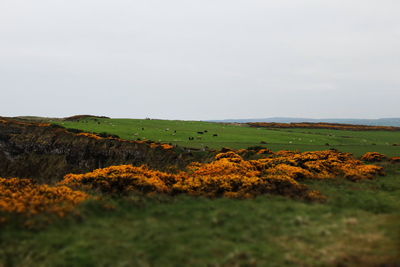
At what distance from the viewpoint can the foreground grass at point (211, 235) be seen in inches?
365

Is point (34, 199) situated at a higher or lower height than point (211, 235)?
higher

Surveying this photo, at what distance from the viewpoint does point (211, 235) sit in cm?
1142

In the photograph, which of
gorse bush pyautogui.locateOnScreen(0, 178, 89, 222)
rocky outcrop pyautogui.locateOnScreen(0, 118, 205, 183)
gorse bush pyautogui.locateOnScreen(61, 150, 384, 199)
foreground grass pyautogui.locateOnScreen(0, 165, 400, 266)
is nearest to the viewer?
foreground grass pyautogui.locateOnScreen(0, 165, 400, 266)

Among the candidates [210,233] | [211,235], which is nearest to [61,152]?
[210,233]

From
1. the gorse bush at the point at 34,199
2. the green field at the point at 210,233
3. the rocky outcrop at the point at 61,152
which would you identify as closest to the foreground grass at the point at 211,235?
the green field at the point at 210,233

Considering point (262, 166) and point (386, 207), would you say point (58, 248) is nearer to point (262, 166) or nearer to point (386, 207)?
point (386, 207)

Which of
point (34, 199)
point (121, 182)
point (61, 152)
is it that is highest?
point (34, 199)

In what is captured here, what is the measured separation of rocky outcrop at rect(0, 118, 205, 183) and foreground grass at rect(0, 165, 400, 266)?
2455 centimetres

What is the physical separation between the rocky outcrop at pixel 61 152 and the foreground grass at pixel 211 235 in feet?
80.5

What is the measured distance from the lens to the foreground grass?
9.27 m

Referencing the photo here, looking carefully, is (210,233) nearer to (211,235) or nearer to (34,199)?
(211,235)

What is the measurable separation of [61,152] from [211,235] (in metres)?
44.2

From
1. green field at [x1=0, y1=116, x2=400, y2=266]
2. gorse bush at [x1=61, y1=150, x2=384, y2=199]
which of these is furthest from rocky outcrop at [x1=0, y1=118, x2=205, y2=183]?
green field at [x1=0, y1=116, x2=400, y2=266]

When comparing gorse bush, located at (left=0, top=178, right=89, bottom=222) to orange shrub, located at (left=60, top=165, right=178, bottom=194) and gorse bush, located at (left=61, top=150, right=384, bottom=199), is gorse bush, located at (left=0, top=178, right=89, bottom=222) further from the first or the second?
gorse bush, located at (left=61, top=150, right=384, bottom=199)
